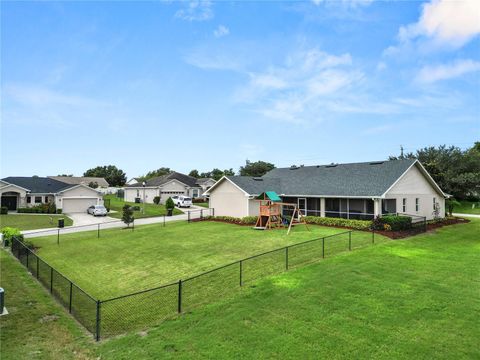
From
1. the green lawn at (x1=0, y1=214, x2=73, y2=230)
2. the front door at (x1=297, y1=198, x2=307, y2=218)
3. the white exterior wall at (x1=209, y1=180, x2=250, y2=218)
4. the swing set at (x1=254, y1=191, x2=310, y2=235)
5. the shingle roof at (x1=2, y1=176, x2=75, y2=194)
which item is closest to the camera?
the swing set at (x1=254, y1=191, x2=310, y2=235)

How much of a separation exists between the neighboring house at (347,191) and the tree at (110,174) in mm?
95608

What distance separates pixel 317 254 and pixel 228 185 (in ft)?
61.8

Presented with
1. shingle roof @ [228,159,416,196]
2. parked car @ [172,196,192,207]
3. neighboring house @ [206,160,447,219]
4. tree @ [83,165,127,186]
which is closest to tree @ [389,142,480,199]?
neighboring house @ [206,160,447,219]

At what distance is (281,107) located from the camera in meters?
31.4

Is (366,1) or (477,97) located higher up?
(366,1)

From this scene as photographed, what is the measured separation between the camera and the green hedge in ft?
→ 78.8

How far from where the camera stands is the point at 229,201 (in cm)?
3322

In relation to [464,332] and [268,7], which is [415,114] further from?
[464,332]

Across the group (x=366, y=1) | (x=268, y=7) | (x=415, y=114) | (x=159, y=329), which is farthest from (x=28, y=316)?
(x=415, y=114)

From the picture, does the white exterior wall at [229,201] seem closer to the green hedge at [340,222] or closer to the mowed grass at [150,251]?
the mowed grass at [150,251]

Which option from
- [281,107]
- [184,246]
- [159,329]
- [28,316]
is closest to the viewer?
[159,329]

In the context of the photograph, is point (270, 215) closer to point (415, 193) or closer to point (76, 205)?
point (415, 193)

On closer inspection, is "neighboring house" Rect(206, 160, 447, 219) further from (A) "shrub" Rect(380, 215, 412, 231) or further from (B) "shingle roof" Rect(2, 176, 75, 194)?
(B) "shingle roof" Rect(2, 176, 75, 194)

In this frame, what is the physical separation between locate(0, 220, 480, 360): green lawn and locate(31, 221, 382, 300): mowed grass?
286 cm
